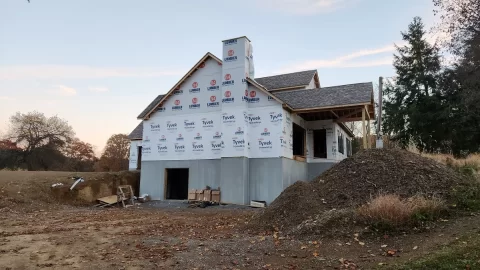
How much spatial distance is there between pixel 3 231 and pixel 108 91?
11.3 meters

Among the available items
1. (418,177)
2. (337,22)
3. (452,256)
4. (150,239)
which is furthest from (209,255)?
(337,22)

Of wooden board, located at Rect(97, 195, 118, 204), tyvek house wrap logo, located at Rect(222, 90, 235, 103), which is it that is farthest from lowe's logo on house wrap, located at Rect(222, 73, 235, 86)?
wooden board, located at Rect(97, 195, 118, 204)

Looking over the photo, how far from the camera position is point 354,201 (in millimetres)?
9469

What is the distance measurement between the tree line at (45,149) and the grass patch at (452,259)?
42041mm

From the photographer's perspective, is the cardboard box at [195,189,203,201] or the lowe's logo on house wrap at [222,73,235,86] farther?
the lowe's logo on house wrap at [222,73,235,86]

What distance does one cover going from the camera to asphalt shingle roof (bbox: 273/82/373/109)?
1725cm

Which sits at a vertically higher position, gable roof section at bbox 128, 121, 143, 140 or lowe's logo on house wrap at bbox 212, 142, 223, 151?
gable roof section at bbox 128, 121, 143, 140

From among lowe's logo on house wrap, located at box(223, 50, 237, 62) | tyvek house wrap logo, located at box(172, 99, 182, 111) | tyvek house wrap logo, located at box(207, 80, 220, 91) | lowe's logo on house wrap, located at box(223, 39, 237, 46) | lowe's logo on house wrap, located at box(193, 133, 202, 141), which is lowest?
lowe's logo on house wrap, located at box(193, 133, 202, 141)

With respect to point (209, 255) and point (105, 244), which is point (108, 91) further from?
point (209, 255)

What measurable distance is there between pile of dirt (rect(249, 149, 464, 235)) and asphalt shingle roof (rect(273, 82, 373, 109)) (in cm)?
598

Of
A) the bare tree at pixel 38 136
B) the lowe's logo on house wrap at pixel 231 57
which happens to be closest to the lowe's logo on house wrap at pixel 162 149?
the lowe's logo on house wrap at pixel 231 57

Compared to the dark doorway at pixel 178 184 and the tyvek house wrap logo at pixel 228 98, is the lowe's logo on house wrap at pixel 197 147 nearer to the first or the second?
the tyvek house wrap logo at pixel 228 98

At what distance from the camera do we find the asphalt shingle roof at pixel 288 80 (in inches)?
883

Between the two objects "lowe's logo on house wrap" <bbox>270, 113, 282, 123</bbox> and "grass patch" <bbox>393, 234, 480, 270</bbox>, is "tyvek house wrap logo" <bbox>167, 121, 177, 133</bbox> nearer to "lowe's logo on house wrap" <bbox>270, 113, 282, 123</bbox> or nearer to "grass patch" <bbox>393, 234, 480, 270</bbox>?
"lowe's logo on house wrap" <bbox>270, 113, 282, 123</bbox>
